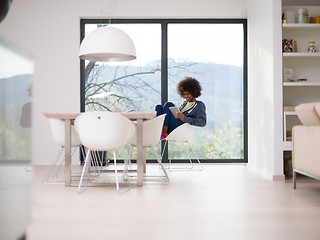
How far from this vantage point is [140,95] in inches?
285

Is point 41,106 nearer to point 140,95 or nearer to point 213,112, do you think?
point 140,95

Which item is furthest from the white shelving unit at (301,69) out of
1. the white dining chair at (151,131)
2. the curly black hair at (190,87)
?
the white dining chair at (151,131)

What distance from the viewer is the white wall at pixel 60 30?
274 inches

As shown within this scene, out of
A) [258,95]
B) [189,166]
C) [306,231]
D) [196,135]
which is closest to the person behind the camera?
[306,231]

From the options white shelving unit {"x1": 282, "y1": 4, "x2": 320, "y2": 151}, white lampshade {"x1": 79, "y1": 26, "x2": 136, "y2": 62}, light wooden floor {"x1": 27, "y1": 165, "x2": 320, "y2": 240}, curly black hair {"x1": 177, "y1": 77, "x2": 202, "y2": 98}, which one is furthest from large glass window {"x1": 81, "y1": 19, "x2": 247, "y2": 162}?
light wooden floor {"x1": 27, "y1": 165, "x2": 320, "y2": 240}

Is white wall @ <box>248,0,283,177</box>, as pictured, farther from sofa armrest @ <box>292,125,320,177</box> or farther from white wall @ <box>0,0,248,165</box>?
white wall @ <box>0,0,248,165</box>

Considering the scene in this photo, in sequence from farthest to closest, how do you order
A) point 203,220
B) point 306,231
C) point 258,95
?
point 258,95, point 203,220, point 306,231

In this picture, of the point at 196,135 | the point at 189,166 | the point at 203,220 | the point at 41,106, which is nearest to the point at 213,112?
the point at 196,135

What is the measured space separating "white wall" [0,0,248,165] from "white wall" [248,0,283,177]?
3.55 ft

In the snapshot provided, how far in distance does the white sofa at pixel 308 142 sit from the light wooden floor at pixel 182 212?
0.25 m

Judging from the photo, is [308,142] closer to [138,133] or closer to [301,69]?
[138,133]

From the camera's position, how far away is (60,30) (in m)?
6.98

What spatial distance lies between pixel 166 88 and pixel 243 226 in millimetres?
4820

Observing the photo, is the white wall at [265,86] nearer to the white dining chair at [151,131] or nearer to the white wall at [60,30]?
the white wall at [60,30]
